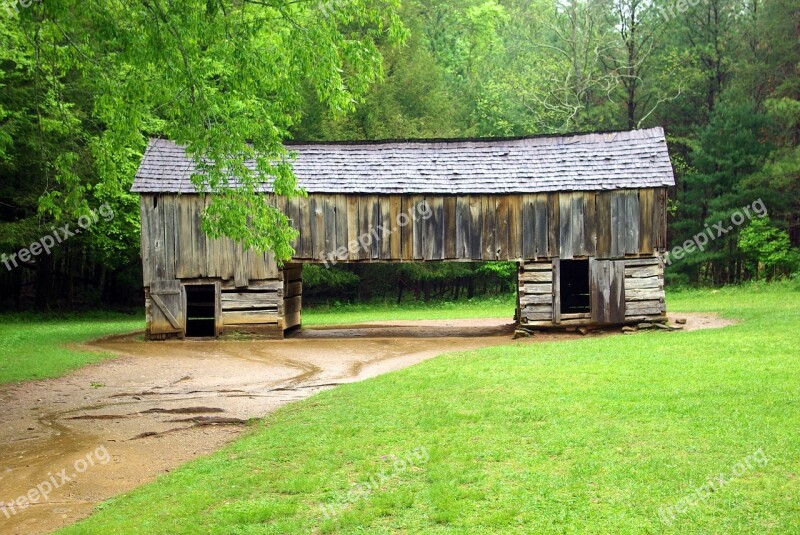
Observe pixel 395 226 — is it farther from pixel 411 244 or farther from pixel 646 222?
pixel 646 222

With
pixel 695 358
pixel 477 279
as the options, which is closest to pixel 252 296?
pixel 695 358

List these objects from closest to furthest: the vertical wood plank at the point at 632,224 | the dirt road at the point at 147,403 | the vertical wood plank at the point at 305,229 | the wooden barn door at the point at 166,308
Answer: the dirt road at the point at 147,403 → the vertical wood plank at the point at 632,224 → the wooden barn door at the point at 166,308 → the vertical wood plank at the point at 305,229

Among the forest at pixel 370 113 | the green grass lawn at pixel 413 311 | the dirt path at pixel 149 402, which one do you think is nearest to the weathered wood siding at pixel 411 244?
the dirt path at pixel 149 402

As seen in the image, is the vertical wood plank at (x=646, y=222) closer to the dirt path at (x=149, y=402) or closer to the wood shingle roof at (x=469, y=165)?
the wood shingle roof at (x=469, y=165)

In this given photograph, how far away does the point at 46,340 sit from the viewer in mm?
24250

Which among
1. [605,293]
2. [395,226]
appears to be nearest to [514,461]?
[605,293]

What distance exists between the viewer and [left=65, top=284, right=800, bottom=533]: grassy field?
759 centimetres

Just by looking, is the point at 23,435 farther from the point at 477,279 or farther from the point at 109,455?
the point at 477,279

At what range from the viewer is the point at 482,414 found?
11711mm

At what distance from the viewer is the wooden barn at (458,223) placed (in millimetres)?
23891

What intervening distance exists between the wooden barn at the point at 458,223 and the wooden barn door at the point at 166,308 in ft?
0.10

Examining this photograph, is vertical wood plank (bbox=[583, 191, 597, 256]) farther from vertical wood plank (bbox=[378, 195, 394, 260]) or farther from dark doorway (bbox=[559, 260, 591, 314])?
vertical wood plank (bbox=[378, 195, 394, 260])

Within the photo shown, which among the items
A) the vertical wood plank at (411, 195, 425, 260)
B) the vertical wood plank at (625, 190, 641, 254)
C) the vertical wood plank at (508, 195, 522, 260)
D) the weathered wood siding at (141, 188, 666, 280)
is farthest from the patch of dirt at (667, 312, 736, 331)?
the vertical wood plank at (411, 195, 425, 260)

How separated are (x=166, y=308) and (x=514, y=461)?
18.1 m
